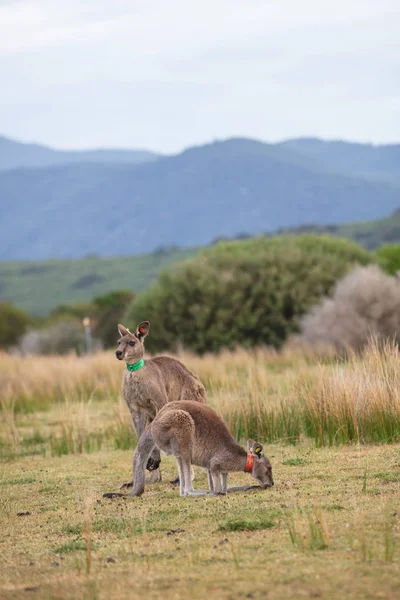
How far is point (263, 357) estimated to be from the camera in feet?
83.9

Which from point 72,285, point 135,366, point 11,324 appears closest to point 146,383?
point 135,366

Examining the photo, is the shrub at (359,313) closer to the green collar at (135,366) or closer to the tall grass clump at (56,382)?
the tall grass clump at (56,382)

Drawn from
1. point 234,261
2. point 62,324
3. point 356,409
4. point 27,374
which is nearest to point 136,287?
point 62,324

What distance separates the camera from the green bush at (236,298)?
33.6m

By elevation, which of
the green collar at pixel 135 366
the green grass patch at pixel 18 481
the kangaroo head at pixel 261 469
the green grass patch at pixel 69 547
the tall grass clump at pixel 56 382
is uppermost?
the green collar at pixel 135 366

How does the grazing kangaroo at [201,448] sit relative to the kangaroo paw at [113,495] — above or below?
above

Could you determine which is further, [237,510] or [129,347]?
[129,347]

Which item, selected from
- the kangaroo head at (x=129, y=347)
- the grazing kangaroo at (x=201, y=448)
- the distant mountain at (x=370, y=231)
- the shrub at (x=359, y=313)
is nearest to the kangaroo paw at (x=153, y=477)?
the grazing kangaroo at (x=201, y=448)

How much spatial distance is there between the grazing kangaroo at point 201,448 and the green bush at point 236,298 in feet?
75.8

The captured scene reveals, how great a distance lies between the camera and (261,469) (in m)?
9.41

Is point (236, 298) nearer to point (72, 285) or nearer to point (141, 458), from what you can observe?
point (141, 458)

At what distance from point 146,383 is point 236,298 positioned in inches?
920

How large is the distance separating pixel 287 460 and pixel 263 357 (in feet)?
47.5

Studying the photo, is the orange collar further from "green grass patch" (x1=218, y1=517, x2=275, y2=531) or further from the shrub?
the shrub
